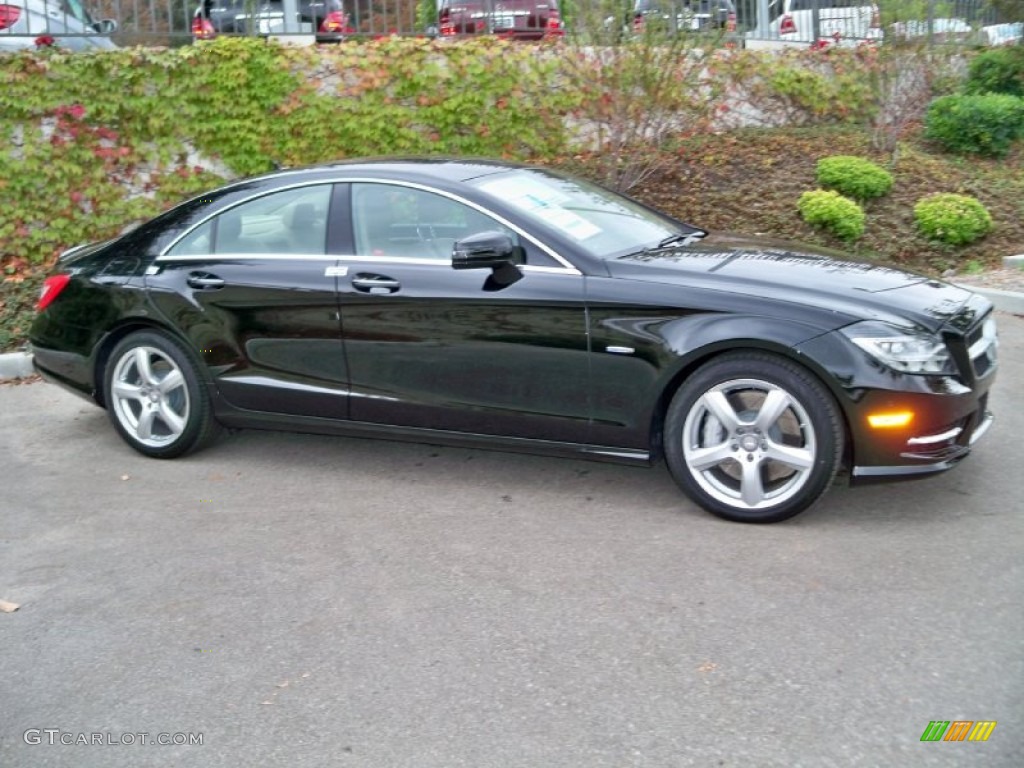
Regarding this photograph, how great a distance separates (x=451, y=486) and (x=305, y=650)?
1738 millimetres

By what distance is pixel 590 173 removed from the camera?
10773 mm

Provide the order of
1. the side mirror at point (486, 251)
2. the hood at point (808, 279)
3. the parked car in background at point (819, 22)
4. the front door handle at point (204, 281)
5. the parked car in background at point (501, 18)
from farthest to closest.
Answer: the parked car in background at point (819, 22) < the parked car in background at point (501, 18) < the front door handle at point (204, 281) < the side mirror at point (486, 251) < the hood at point (808, 279)

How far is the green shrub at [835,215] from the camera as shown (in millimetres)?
9703

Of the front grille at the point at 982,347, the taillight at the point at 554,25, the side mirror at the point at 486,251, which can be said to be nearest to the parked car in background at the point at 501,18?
the taillight at the point at 554,25

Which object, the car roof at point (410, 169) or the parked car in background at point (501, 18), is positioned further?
the parked car in background at point (501, 18)

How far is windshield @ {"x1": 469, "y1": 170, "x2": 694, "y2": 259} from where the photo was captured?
17.9 feet

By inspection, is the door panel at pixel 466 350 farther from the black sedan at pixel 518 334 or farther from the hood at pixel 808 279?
the hood at pixel 808 279

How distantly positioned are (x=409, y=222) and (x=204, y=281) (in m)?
1.16

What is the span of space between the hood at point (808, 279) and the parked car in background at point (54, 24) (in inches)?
263

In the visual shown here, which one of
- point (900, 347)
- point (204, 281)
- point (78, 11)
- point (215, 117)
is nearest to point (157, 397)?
point (204, 281)

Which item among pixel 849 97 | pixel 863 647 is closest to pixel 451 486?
pixel 863 647

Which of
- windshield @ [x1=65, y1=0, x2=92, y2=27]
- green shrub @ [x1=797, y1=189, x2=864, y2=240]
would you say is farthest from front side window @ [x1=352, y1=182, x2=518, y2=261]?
windshield @ [x1=65, y1=0, x2=92, y2=27]

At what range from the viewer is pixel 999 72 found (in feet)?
43.3

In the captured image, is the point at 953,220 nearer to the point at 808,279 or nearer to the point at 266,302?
the point at 808,279
